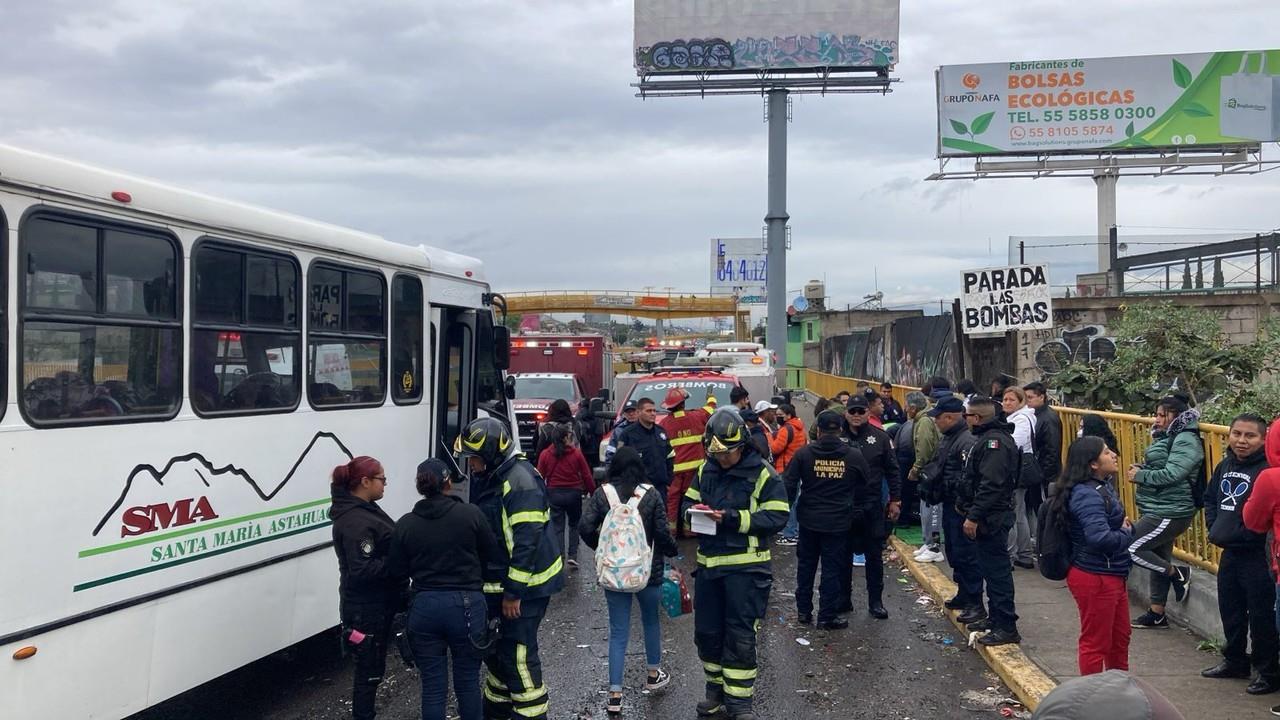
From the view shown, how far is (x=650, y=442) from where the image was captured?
10.6 metres

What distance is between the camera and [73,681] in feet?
16.2

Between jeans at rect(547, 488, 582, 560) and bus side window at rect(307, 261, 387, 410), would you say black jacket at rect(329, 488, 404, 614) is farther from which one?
jeans at rect(547, 488, 582, 560)

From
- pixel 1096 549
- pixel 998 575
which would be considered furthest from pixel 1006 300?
pixel 1096 549

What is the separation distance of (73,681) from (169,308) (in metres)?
1.99

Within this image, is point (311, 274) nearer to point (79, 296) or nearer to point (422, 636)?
point (79, 296)

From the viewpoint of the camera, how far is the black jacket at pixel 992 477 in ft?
24.6

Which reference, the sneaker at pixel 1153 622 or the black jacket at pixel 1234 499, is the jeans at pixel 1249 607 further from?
the sneaker at pixel 1153 622

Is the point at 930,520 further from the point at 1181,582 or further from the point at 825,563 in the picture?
the point at 1181,582

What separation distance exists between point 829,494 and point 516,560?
3.45m

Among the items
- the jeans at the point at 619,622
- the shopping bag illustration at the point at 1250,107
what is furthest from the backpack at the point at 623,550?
the shopping bag illustration at the point at 1250,107

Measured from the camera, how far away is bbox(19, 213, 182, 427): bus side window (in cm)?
485

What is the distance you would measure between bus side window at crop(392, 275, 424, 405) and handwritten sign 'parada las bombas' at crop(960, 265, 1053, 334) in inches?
340

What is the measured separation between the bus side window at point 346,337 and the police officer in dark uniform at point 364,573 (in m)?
1.19

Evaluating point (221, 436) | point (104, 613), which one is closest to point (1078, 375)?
point (221, 436)
